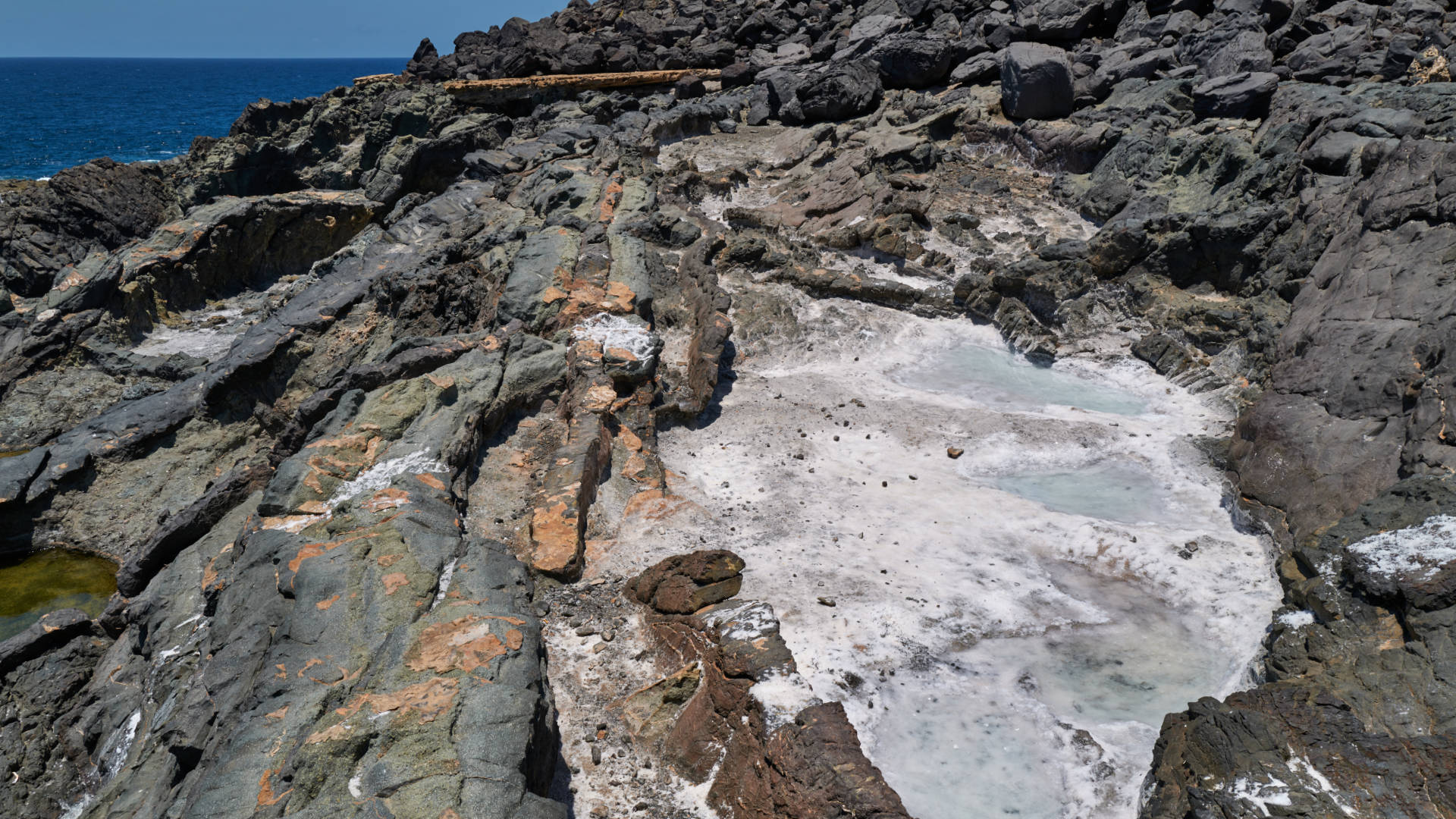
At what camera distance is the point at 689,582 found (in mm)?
7461

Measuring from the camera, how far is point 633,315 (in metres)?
11.4

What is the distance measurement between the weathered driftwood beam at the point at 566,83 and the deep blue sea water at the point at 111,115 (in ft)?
79.6

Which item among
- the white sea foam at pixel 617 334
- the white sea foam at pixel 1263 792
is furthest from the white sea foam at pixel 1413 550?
the white sea foam at pixel 617 334

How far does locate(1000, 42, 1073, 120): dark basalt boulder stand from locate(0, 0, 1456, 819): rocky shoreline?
117 mm

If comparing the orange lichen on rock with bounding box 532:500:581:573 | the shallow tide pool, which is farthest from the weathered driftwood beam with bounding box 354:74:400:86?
the orange lichen on rock with bounding box 532:500:581:573

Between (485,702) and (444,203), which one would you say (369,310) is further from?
(485,702)

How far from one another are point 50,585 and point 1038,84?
20.0m

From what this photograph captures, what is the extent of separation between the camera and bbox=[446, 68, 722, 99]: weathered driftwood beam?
2939 cm

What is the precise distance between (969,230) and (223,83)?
452 ft

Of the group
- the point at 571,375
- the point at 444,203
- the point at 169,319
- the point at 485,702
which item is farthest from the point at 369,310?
the point at 485,702

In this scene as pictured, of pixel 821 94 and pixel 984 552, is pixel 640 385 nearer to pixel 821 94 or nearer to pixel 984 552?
pixel 984 552

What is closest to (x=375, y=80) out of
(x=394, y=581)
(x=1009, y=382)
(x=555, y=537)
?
(x=1009, y=382)

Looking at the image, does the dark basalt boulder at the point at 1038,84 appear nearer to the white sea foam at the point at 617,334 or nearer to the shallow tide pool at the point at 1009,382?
the shallow tide pool at the point at 1009,382

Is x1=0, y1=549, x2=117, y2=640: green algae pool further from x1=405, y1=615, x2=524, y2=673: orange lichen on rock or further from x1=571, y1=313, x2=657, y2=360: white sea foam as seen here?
x1=405, y1=615, x2=524, y2=673: orange lichen on rock
